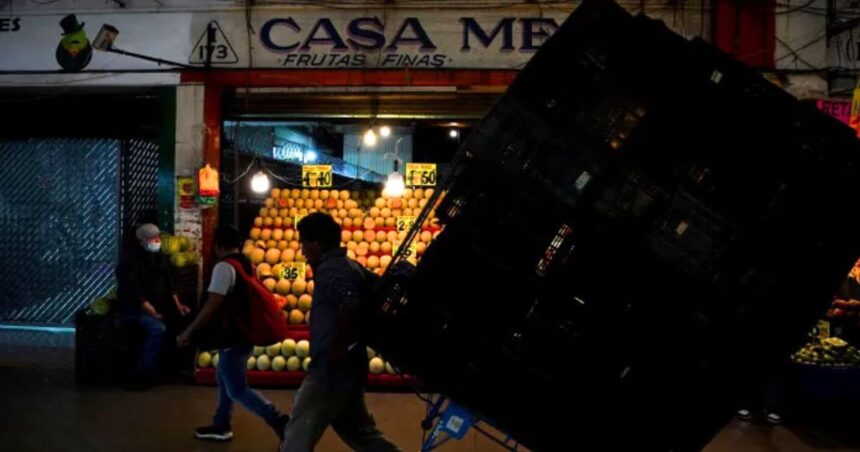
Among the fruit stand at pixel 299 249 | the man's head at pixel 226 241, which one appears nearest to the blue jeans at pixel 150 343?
the fruit stand at pixel 299 249

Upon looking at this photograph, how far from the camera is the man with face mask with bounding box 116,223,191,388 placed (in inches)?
301

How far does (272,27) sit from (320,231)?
567 cm

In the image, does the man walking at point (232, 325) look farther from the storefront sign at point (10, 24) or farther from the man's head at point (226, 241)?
the storefront sign at point (10, 24)

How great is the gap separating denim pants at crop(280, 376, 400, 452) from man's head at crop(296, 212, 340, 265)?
28.2 inches

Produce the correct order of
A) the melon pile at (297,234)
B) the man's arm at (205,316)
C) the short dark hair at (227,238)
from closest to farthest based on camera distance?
1. the man's arm at (205,316)
2. the short dark hair at (227,238)
3. the melon pile at (297,234)

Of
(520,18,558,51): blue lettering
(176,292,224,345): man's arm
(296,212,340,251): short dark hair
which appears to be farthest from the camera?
(520,18,558,51): blue lettering

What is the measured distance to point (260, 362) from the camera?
26.1 feet

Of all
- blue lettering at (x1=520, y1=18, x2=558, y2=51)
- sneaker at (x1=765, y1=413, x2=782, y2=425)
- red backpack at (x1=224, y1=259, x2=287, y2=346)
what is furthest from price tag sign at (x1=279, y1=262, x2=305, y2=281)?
sneaker at (x1=765, y1=413, x2=782, y2=425)

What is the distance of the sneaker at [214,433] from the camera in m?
6.05

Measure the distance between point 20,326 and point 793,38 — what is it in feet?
37.5

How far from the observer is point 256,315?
211 inches

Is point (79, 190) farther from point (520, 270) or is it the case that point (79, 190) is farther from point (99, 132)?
point (520, 270)

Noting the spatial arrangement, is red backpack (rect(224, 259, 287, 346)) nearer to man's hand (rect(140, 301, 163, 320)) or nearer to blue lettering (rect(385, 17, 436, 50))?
man's hand (rect(140, 301, 163, 320))

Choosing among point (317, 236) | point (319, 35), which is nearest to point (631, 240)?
point (317, 236)
